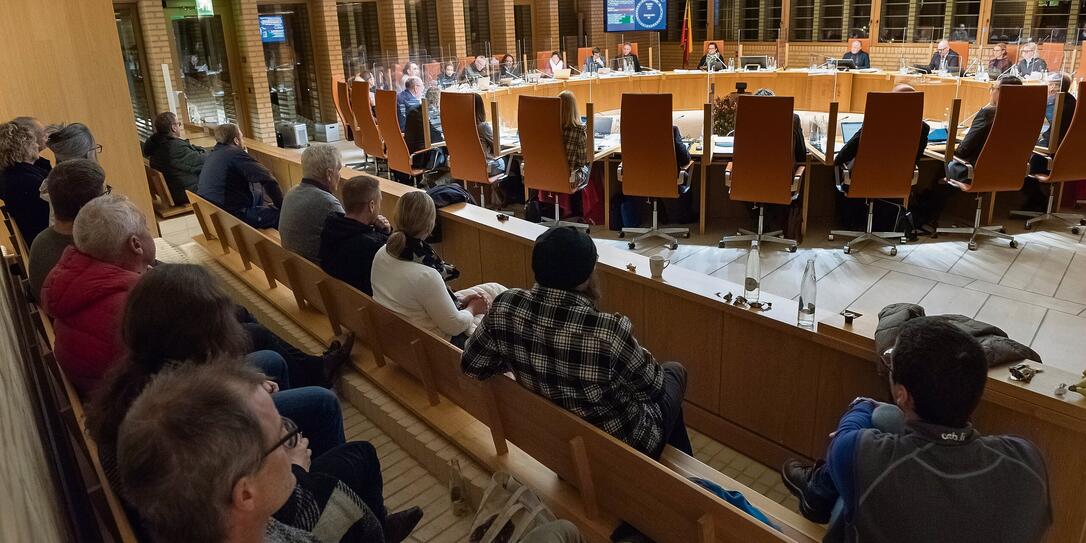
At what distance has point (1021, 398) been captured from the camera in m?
1.85

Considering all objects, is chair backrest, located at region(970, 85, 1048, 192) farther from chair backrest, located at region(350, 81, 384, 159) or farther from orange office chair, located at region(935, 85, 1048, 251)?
chair backrest, located at region(350, 81, 384, 159)

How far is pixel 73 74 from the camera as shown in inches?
209

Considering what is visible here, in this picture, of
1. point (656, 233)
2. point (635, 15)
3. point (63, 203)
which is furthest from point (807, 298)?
point (635, 15)

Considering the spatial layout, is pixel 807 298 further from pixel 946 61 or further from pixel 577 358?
pixel 946 61

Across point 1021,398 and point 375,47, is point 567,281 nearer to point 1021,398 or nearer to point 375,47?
point 1021,398

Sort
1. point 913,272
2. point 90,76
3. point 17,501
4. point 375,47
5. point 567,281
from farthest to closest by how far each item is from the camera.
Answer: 1. point 375,47
2. point 90,76
3. point 913,272
4. point 567,281
5. point 17,501

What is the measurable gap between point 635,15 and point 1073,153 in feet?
33.2

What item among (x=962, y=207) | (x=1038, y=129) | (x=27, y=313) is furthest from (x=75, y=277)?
(x=962, y=207)

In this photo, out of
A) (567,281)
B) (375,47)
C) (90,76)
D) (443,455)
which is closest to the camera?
(567,281)

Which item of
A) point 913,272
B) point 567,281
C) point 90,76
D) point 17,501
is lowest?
point 913,272

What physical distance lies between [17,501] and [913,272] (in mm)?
4891

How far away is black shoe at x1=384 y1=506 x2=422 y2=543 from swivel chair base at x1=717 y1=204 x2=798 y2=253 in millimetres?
3605

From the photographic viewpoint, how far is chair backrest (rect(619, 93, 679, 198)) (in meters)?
5.25

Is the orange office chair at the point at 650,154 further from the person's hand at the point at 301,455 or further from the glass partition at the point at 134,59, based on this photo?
the glass partition at the point at 134,59
